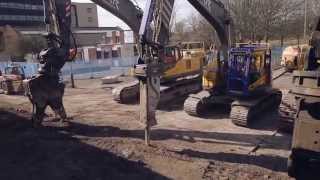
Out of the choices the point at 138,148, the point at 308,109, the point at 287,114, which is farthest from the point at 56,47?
the point at 308,109

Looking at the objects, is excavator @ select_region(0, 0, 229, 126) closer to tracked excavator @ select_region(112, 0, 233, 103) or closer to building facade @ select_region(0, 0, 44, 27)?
tracked excavator @ select_region(112, 0, 233, 103)

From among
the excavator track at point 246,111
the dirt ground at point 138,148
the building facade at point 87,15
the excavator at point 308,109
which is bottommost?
the dirt ground at point 138,148

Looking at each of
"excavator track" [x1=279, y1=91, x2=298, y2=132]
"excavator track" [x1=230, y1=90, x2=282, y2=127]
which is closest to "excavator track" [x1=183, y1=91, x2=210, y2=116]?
"excavator track" [x1=230, y1=90, x2=282, y2=127]

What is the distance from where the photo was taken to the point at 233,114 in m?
11.2

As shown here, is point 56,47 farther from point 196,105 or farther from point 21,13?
point 21,13

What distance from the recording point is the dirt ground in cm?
764

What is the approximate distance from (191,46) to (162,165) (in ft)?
50.3

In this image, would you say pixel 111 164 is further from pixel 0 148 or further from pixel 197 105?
pixel 197 105

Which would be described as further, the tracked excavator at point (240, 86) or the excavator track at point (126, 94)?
the excavator track at point (126, 94)

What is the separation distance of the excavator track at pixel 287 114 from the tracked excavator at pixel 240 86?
1012 millimetres

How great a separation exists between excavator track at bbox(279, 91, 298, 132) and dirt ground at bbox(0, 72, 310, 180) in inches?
10.7

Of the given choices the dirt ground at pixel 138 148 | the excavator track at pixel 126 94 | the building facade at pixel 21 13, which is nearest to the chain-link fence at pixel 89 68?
the excavator track at pixel 126 94

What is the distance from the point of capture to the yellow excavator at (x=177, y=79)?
50.7 feet

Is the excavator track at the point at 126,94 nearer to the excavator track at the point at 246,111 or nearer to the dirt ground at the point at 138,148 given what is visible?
the dirt ground at the point at 138,148
